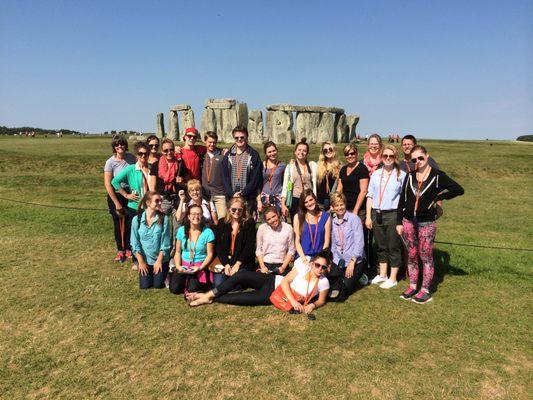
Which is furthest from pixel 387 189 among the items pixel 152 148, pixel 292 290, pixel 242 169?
pixel 152 148

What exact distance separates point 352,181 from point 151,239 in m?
3.10

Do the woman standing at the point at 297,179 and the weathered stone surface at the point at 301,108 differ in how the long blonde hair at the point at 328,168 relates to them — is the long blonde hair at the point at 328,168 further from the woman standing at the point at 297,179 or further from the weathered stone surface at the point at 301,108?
the weathered stone surface at the point at 301,108

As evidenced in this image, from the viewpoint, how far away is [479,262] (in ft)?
22.0

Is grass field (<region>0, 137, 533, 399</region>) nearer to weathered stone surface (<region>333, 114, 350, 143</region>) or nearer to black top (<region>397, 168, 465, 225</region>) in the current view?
black top (<region>397, 168, 465, 225</region>)

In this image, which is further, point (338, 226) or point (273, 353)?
point (338, 226)

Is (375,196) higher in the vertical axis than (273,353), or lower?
higher

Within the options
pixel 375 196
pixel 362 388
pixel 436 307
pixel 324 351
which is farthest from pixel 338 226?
pixel 362 388

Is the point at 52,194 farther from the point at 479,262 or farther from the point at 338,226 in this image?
the point at 479,262

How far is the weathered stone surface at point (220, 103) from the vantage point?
26016 millimetres

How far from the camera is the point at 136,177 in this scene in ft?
20.9

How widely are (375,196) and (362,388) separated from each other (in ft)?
10.0

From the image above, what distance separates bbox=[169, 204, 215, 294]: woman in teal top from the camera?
532 cm

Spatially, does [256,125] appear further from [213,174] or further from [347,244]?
[347,244]

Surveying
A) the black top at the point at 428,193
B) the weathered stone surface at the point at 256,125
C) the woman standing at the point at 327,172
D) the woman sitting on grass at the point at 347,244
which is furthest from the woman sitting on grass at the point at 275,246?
the weathered stone surface at the point at 256,125
